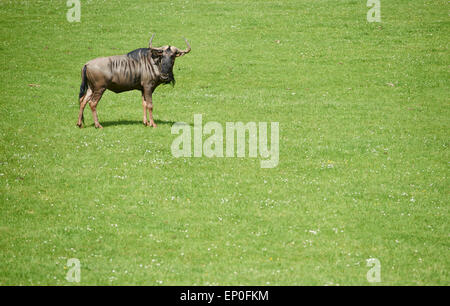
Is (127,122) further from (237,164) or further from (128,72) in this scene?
(237,164)

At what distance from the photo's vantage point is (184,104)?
29.7m

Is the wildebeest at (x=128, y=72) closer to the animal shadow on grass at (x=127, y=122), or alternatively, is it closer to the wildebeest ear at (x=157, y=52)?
the wildebeest ear at (x=157, y=52)

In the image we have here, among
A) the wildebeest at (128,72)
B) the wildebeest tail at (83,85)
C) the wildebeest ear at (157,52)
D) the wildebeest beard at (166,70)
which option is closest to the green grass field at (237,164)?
the wildebeest tail at (83,85)

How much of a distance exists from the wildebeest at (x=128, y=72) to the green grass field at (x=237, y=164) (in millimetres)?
2028

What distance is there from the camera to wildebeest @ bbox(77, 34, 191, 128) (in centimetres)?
2275

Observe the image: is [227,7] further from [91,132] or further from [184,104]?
[91,132]

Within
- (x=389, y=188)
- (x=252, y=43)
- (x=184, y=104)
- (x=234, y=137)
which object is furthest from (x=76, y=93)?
(x=389, y=188)

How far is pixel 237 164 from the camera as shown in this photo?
67.7 ft

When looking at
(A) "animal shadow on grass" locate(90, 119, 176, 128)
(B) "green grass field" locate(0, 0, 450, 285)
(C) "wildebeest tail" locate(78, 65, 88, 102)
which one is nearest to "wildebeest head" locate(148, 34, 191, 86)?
(B) "green grass field" locate(0, 0, 450, 285)

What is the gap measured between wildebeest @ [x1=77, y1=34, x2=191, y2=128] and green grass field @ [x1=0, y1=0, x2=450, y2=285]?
2028 millimetres

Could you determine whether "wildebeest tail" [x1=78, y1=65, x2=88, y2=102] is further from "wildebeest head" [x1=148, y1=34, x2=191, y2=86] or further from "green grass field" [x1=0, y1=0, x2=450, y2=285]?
"wildebeest head" [x1=148, y1=34, x2=191, y2=86]

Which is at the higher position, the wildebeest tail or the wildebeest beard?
the wildebeest beard

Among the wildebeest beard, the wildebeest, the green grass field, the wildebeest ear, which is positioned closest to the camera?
the green grass field
